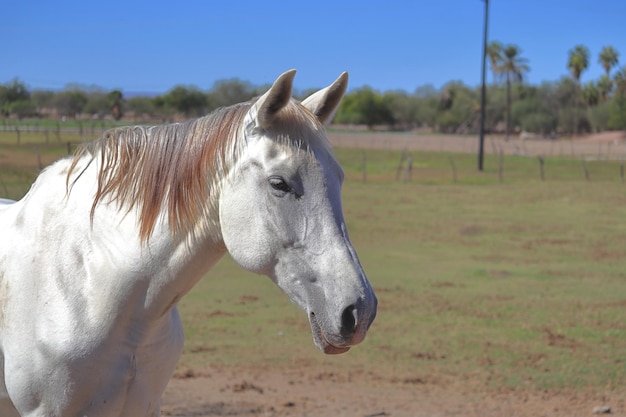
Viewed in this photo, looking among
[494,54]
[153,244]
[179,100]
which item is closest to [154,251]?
[153,244]

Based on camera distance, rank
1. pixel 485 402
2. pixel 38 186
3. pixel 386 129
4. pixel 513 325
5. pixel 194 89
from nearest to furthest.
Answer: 1. pixel 38 186
2. pixel 485 402
3. pixel 513 325
4. pixel 194 89
5. pixel 386 129

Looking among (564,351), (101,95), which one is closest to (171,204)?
(101,95)

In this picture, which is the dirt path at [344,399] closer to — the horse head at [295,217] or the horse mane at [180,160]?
the horse mane at [180,160]

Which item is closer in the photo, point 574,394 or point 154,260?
point 154,260

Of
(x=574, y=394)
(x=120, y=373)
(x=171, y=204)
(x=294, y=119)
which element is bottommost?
(x=574, y=394)

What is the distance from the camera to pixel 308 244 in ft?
6.71

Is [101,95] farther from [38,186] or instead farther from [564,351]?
[564,351]

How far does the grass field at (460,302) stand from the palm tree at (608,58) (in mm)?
64938

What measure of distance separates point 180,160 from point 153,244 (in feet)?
0.90

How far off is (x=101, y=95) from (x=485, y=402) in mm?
4099

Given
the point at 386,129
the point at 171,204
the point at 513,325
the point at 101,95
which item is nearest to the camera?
the point at 171,204

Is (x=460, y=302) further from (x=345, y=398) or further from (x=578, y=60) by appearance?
(x=578, y=60)

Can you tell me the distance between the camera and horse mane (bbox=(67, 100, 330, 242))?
2131 mm

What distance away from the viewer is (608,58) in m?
76.9
